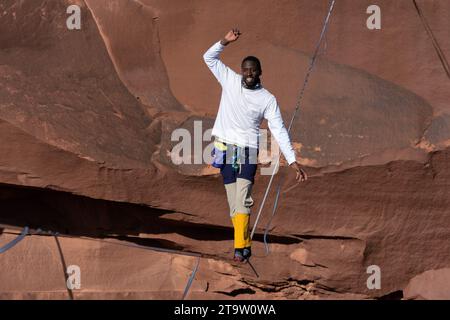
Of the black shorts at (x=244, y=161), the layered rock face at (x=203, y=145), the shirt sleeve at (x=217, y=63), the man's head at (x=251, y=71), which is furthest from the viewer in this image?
the layered rock face at (x=203, y=145)

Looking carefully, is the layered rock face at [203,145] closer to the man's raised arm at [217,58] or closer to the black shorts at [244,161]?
the black shorts at [244,161]

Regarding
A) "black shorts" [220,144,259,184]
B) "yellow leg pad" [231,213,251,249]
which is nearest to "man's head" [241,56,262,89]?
"black shorts" [220,144,259,184]

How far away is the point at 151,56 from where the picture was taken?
5941 millimetres

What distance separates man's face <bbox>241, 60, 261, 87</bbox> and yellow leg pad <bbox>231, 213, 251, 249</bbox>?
0.72 m

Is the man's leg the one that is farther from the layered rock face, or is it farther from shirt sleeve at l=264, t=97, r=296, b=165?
the layered rock face

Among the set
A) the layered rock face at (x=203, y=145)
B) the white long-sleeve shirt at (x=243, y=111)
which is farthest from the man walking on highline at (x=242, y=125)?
the layered rock face at (x=203, y=145)

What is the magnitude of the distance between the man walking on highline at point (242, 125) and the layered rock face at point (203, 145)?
39.5 inches

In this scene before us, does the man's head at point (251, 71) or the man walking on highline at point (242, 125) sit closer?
the man's head at point (251, 71)

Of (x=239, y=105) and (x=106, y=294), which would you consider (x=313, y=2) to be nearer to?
(x=239, y=105)

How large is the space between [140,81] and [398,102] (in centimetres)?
176

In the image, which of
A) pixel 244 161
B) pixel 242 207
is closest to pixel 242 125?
pixel 244 161

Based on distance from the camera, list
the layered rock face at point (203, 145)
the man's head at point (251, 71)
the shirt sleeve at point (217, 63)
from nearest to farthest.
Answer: the man's head at point (251, 71)
the shirt sleeve at point (217, 63)
the layered rock face at point (203, 145)

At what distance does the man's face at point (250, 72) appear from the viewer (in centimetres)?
421

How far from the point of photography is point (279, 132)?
14.2ft
